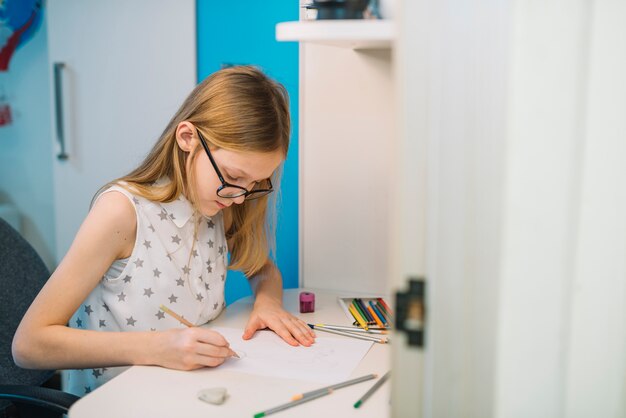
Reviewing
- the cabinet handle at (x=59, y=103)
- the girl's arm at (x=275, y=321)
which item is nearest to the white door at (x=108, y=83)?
the cabinet handle at (x=59, y=103)

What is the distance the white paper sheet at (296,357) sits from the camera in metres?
0.96

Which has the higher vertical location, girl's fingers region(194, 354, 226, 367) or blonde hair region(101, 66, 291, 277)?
blonde hair region(101, 66, 291, 277)

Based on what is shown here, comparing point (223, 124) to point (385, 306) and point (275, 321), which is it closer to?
point (275, 321)

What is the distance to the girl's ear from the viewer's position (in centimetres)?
116

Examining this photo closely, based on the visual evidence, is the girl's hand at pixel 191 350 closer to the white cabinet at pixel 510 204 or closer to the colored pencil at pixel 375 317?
the colored pencil at pixel 375 317

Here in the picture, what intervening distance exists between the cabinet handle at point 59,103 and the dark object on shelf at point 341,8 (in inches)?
60.3

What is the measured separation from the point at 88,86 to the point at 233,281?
861mm

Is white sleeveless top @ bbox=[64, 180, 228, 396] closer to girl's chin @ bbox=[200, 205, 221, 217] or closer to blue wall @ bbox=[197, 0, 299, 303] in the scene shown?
girl's chin @ bbox=[200, 205, 221, 217]

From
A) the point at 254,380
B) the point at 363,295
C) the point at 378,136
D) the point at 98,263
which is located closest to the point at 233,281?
the point at 363,295

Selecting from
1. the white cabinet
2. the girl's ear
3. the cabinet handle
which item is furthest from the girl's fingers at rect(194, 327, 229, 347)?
the cabinet handle

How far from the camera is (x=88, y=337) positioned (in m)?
1.00

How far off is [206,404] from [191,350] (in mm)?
118

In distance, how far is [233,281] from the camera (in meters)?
1.78

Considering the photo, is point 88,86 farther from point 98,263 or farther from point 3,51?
point 98,263
